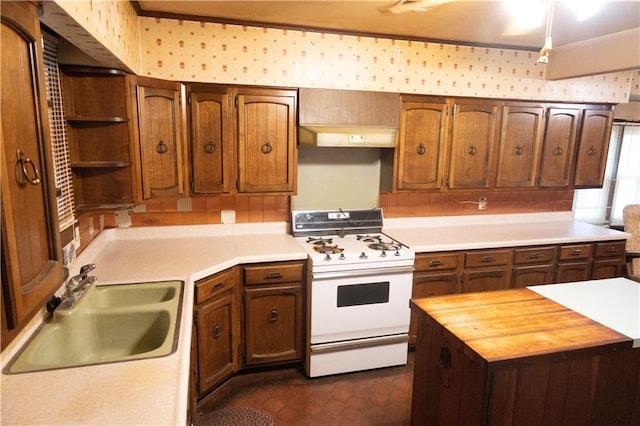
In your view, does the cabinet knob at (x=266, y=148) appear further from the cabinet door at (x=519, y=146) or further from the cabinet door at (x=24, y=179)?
the cabinet door at (x=519, y=146)

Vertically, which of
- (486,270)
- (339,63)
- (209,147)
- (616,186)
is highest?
(339,63)

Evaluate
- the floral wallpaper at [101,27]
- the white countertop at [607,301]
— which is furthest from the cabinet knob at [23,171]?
the white countertop at [607,301]

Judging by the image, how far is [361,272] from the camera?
265 centimetres

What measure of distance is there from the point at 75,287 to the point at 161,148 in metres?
1.02

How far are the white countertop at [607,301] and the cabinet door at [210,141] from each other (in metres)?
2.08

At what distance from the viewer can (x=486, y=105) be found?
3.17m

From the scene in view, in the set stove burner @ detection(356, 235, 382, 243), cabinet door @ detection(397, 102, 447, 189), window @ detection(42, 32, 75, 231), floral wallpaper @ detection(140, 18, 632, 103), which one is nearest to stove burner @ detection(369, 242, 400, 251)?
stove burner @ detection(356, 235, 382, 243)

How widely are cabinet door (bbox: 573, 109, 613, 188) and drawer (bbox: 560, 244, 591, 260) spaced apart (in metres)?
0.60

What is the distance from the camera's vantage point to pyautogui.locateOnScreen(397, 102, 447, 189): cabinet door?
3.02 m

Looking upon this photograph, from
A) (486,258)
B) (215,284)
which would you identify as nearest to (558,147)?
(486,258)

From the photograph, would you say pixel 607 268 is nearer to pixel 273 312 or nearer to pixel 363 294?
pixel 363 294

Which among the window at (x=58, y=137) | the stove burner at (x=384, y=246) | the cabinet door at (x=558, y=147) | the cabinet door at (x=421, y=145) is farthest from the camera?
the cabinet door at (x=558, y=147)

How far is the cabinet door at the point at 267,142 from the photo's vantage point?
2684mm

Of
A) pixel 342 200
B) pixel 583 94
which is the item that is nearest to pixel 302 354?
pixel 342 200
